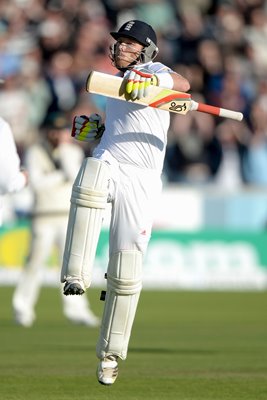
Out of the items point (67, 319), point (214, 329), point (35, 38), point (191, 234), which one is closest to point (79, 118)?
point (214, 329)

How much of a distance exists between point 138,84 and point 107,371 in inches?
63.1

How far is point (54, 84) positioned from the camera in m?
18.3

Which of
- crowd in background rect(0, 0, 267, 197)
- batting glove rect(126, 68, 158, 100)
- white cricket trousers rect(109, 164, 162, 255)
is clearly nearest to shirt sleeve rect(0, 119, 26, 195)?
white cricket trousers rect(109, 164, 162, 255)

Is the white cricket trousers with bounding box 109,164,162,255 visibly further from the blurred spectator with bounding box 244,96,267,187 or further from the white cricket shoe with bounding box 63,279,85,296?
the blurred spectator with bounding box 244,96,267,187

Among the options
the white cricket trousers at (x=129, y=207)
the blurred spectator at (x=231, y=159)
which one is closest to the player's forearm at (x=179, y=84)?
the white cricket trousers at (x=129, y=207)

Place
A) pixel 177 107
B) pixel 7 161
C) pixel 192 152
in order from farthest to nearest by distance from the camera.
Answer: pixel 192 152, pixel 7 161, pixel 177 107

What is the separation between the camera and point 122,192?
688cm

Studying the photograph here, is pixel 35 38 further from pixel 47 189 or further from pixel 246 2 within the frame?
pixel 47 189

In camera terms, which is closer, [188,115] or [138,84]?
[138,84]

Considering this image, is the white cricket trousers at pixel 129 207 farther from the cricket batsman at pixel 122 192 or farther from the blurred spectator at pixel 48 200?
the blurred spectator at pixel 48 200

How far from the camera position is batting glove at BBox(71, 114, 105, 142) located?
715cm

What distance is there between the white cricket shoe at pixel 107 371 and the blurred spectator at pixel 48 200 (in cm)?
557

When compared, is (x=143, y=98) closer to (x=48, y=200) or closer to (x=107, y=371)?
(x=107, y=371)

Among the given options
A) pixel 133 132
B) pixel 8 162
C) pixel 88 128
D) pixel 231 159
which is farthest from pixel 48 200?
pixel 133 132
